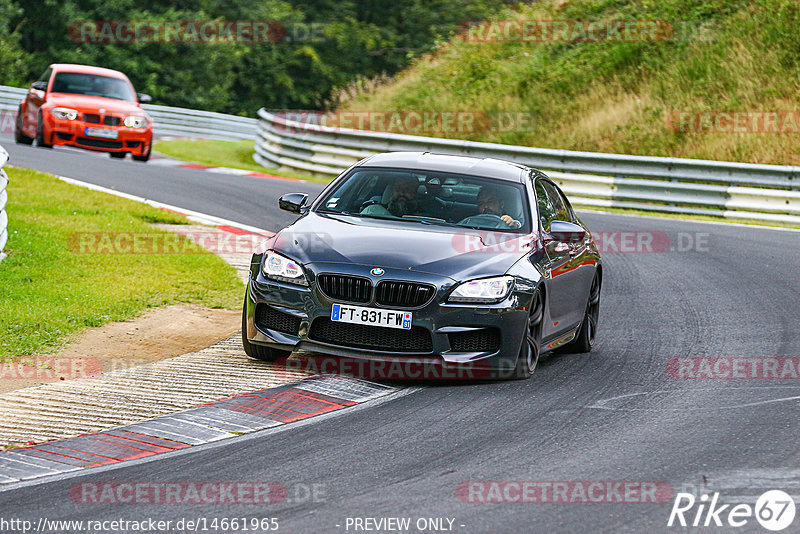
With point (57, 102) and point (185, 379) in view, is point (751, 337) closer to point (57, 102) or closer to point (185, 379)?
point (185, 379)

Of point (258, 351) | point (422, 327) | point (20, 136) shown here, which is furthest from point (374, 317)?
point (20, 136)

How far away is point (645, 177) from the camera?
2341cm

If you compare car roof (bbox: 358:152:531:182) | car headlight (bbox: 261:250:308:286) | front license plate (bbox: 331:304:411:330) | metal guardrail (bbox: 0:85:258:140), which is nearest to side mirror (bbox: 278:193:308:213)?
car roof (bbox: 358:152:531:182)

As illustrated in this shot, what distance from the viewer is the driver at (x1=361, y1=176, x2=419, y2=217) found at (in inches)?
364

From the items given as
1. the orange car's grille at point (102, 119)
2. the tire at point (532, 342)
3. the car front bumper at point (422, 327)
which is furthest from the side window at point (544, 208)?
the orange car's grille at point (102, 119)

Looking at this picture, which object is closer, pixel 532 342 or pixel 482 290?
pixel 482 290

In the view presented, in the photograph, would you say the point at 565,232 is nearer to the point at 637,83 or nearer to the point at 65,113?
the point at 65,113

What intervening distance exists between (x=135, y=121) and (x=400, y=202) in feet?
53.1

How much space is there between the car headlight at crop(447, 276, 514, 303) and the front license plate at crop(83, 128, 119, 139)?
17.4m

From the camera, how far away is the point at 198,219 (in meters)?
16.7

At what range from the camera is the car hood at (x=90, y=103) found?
23980mm

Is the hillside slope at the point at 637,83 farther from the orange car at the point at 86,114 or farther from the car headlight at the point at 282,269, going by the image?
the car headlight at the point at 282,269

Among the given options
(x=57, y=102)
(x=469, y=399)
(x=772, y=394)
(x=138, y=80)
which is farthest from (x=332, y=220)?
(x=138, y=80)

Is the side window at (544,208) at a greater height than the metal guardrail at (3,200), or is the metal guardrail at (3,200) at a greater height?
the side window at (544,208)
